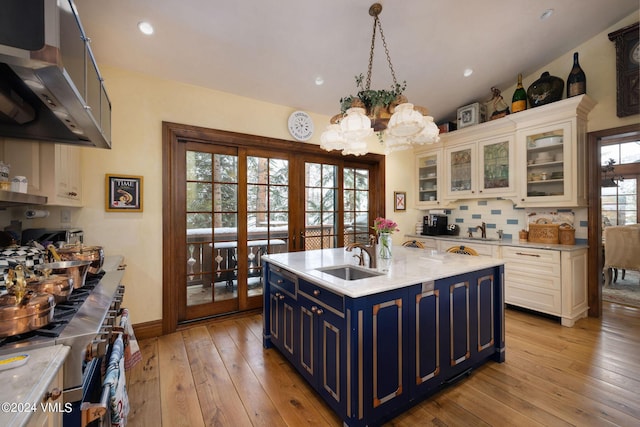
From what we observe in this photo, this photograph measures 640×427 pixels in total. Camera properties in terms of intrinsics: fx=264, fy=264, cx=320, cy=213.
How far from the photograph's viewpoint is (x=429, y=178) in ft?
15.3

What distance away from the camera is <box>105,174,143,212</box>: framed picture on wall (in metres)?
2.54

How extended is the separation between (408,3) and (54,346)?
3184 millimetres

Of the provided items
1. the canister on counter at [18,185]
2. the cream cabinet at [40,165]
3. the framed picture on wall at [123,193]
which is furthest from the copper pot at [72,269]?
the framed picture on wall at [123,193]

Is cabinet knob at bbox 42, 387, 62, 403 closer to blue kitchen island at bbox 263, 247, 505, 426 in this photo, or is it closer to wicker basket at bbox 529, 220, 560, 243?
blue kitchen island at bbox 263, 247, 505, 426

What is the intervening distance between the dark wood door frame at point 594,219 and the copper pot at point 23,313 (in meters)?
4.73

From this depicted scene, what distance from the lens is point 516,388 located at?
1.91m

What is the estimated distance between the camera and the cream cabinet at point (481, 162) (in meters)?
3.63

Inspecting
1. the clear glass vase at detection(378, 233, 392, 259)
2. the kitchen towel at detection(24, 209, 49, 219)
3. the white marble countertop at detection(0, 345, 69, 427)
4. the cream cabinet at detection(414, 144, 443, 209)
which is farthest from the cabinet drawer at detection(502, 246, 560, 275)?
the kitchen towel at detection(24, 209, 49, 219)

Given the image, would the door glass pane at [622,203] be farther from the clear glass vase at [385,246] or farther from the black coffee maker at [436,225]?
the clear glass vase at [385,246]

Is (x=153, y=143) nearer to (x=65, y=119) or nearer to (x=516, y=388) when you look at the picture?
(x=65, y=119)

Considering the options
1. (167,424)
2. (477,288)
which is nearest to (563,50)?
(477,288)

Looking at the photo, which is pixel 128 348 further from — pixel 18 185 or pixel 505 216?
pixel 505 216

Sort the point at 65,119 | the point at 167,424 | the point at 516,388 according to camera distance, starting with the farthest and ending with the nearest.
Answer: the point at 516,388 → the point at 167,424 → the point at 65,119

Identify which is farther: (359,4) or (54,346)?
(359,4)
